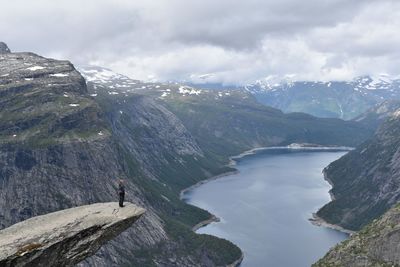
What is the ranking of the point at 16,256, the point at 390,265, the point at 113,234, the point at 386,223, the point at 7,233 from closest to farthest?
the point at 16,256, the point at 7,233, the point at 113,234, the point at 390,265, the point at 386,223

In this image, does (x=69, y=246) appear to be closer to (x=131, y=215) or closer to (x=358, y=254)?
(x=131, y=215)

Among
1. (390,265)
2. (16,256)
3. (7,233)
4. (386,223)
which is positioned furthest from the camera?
(386,223)

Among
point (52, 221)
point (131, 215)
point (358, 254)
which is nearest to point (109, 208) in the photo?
point (131, 215)

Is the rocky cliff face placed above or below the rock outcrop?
below

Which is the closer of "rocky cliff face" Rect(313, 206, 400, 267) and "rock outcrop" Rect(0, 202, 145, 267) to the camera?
"rock outcrop" Rect(0, 202, 145, 267)
